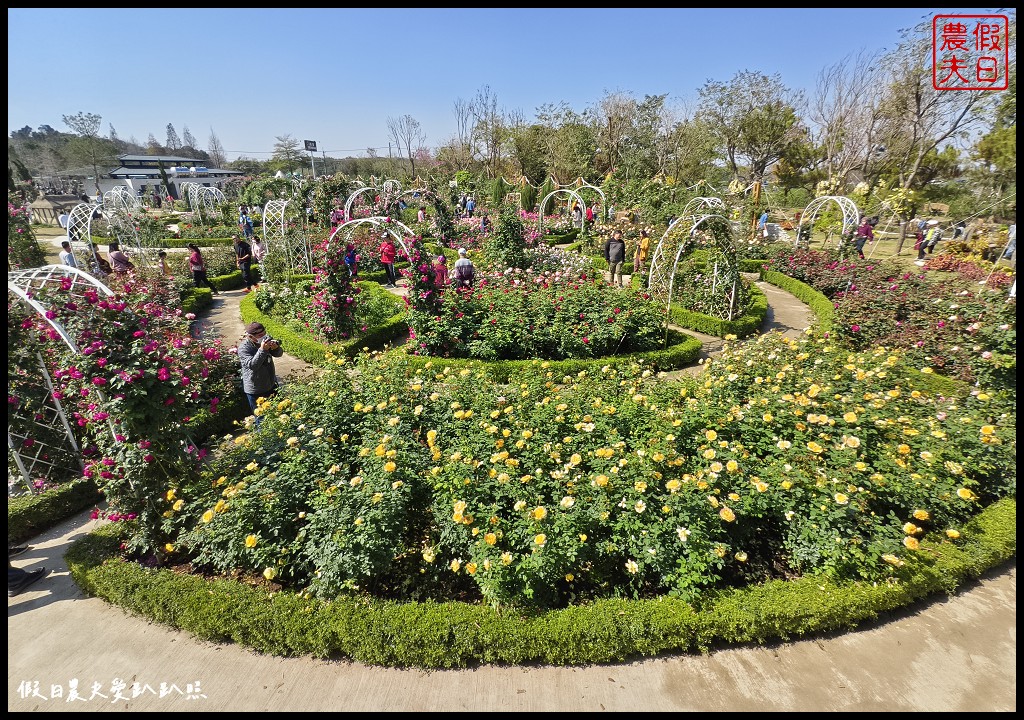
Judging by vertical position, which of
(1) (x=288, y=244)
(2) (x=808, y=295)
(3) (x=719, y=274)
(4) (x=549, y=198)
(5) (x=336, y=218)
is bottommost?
(2) (x=808, y=295)

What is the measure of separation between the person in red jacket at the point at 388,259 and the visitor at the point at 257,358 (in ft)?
19.5

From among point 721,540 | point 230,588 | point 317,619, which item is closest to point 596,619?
point 721,540

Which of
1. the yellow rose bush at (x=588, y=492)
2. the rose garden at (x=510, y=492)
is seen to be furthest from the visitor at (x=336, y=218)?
the yellow rose bush at (x=588, y=492)

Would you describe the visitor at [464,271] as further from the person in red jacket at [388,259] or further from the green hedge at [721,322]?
the green hedge at [721,322]

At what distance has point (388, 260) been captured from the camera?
11.6 m

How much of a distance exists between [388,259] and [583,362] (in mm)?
6623

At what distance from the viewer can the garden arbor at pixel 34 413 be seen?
191 inches

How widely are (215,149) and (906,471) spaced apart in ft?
415

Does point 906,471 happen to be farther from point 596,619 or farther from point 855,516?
point 596,619

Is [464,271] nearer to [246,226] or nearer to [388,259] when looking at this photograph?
[388,259]

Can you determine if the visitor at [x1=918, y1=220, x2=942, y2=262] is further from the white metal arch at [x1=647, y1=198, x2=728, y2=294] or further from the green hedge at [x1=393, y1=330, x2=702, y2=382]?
the green hedge at [x1=393, y1=330, x2=702, y2=382]

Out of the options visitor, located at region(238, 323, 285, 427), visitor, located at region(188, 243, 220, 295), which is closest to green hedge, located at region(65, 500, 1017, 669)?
visitor, located at region(238, 323, 285, 427)

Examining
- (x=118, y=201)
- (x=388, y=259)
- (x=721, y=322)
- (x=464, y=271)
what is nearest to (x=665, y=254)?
(x=721, y=322)

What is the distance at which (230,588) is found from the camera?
354cm
